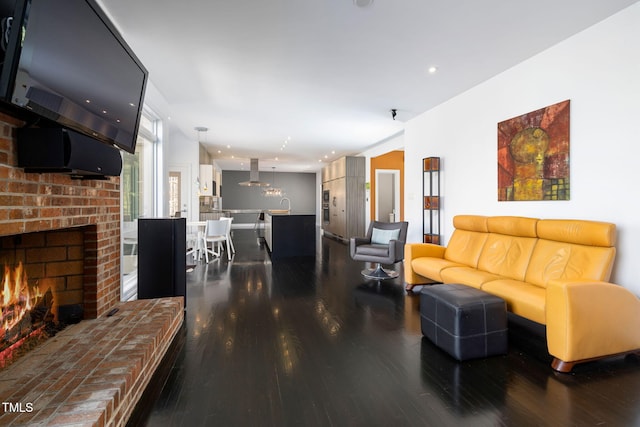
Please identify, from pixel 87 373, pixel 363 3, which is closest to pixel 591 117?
pixel 363 3

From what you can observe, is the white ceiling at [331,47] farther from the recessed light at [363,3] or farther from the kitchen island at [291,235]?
the kitchen island at [291,235]

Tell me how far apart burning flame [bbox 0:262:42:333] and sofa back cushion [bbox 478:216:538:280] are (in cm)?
398

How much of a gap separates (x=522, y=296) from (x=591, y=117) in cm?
177

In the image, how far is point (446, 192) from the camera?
4590 millimetres

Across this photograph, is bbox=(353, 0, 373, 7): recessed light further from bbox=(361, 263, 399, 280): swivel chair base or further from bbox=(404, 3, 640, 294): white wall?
bbox=(361, 263, 399, 280): swivel chair base

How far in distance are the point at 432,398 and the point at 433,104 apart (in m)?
4.23

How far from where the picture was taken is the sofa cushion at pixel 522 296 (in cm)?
229

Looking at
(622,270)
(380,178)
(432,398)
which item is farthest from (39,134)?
(380,178)

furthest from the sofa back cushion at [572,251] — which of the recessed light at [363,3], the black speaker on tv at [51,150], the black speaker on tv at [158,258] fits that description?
the black speaker on tv at [158,258]

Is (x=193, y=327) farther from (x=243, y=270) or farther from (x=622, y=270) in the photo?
(x=622, y=270)

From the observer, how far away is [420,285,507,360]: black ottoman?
220cm

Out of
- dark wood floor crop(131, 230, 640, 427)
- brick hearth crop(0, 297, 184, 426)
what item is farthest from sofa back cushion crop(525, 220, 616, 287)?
brick hearth crop(0, 297, 184, 426)

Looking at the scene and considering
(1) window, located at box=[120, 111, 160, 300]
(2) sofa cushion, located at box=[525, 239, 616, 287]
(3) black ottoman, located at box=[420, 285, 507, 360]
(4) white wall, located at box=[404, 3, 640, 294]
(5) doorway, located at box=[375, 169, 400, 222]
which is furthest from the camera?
(5) doorway, located at box=[375, 169, 400, 222]

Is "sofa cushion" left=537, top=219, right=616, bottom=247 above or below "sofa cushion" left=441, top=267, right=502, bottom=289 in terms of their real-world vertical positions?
above
